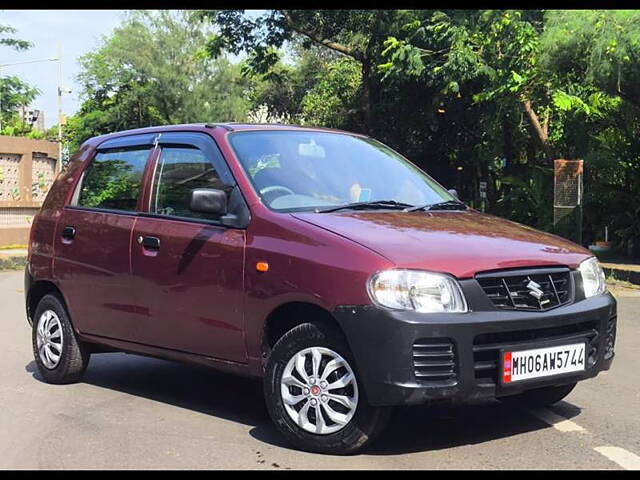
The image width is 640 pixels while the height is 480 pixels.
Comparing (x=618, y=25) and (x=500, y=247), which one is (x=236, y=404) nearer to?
(x=500, y=247)

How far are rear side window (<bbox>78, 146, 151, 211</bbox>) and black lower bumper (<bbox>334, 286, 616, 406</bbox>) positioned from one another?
224 cm

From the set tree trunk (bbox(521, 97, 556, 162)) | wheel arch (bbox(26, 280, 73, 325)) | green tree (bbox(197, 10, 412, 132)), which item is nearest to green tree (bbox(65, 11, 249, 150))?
green tree (bbox(197, 10, 412, 132))

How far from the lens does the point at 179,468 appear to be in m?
4.04

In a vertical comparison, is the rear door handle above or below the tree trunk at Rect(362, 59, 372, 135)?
below

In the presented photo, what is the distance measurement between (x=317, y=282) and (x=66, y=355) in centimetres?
269

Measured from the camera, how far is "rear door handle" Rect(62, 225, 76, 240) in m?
5.92

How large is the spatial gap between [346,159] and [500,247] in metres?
1.42

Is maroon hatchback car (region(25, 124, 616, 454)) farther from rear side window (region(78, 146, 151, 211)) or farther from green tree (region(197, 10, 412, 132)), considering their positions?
green tree (region(197, 10, 412, 132))

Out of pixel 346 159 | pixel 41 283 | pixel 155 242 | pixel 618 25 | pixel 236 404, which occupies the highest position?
pixel 618 25

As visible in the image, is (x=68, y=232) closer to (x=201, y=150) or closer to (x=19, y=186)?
(x=201, y=150)

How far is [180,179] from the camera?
532 cm

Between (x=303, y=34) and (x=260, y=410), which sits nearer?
(x=260, y=410)

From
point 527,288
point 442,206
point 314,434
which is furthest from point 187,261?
point 527,288
